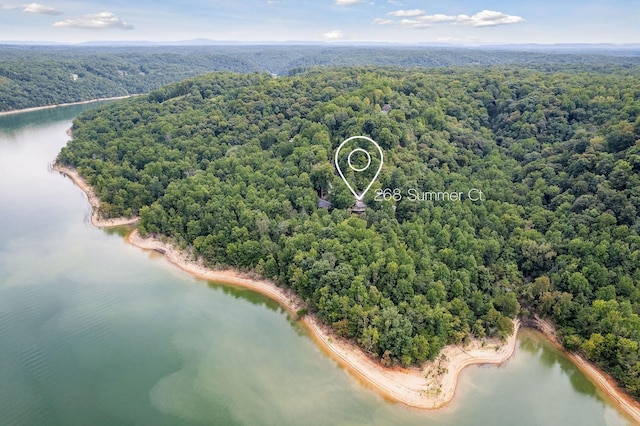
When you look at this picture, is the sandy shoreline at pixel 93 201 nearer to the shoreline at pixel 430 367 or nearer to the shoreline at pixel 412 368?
the shoreline at pixel 430 367

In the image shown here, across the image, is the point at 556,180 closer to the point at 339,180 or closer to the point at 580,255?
the point at 580,255

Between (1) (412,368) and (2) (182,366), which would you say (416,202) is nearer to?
(1) (412,368)

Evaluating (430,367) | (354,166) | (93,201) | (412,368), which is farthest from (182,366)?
(93,201)

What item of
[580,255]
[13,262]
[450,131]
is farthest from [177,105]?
[580,255]

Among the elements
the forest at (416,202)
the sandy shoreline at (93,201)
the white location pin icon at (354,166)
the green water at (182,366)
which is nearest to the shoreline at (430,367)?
the green water at (182,366)

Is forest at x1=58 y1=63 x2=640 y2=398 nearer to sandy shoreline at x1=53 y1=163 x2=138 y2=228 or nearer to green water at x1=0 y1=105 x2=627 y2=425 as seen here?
sandy shoreline at x1=53 y1=163 x2=138 y2=228

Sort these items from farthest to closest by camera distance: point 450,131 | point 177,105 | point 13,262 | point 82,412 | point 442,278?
1. point 177,105
2. point 450,131
3. point 13,262
4. point 442,278
5. point 82,412
